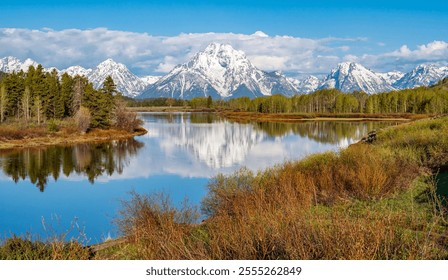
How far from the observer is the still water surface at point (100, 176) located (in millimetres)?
20031

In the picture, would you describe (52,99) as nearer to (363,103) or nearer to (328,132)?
(328,132)

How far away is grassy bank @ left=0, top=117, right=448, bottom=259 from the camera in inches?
263

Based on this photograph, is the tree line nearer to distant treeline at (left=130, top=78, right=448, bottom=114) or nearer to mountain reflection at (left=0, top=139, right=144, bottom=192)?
distant treeline at (left=130, top=78, right=448, bottom=114)

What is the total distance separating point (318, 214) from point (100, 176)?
1060 inches

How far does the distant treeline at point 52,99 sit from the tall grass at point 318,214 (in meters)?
55.8

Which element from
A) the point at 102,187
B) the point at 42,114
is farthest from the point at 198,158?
the point at 42,114

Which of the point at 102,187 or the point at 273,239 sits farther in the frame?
the point at 102,187

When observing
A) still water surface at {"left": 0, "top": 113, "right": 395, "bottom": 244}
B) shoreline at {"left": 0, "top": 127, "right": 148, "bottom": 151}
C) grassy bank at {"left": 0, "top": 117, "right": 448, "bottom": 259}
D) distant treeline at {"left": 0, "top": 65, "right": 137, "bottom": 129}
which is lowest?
still water surface at {"left": 0, "top": 113, "right": 395, "bottom": 244}

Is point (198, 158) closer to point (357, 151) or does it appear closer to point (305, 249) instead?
point (357, 151)

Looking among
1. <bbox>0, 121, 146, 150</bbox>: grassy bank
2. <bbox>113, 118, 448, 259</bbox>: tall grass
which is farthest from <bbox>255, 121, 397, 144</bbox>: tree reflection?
<bbox>113, 118, 448, 259</bbox>: tall grass

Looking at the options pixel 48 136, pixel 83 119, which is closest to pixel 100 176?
pixel 48 136

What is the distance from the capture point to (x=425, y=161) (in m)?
18.2

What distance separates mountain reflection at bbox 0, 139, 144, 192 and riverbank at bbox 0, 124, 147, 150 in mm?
4551

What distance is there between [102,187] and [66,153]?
19913 millimetres
